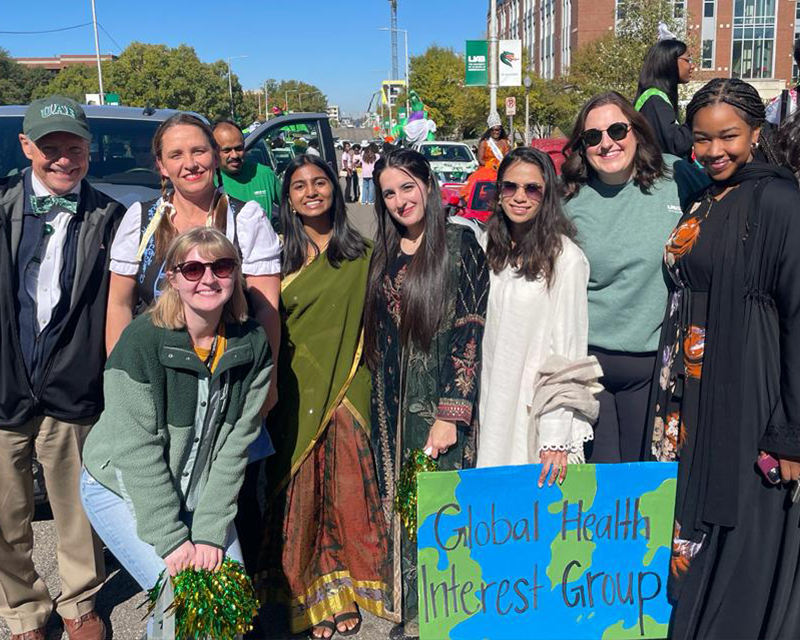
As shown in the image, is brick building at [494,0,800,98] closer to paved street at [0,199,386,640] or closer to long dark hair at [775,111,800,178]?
long dark hair at [775,111,800,178]

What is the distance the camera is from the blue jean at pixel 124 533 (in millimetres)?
2580

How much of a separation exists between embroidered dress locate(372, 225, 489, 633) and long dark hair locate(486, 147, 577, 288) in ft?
0.30

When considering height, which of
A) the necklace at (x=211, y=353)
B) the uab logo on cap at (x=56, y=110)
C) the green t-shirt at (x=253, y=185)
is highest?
the uab logo on cap at (x=56, y=110)

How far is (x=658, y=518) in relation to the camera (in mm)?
2832

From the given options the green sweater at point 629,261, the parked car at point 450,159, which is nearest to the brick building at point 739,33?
the parked car at point 450,159

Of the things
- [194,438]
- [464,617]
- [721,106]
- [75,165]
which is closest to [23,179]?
[75,165]

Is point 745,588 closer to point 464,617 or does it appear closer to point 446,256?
point 464,617

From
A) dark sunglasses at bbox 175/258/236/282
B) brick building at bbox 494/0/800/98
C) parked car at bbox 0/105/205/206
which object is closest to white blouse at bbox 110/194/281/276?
dark sunglasses at bbox 175/258/236/282

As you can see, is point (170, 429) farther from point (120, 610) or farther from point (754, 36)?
point (754, 36)

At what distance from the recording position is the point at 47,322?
3.04m

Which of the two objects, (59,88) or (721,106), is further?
(59,88)

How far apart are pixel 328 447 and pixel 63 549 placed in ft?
4.01

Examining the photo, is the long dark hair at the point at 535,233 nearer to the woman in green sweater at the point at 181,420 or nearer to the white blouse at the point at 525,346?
the white blouse at the point at 525,346

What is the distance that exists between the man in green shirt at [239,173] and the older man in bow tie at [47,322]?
297cm
